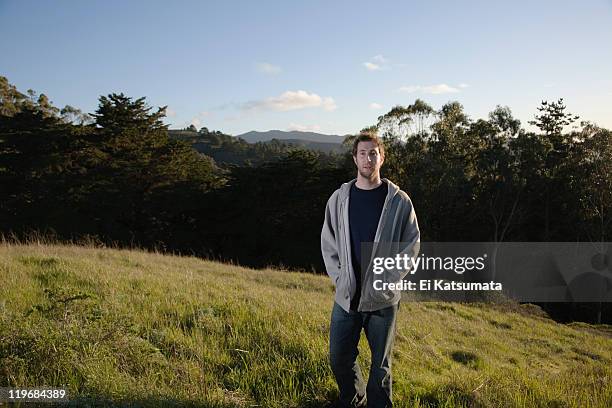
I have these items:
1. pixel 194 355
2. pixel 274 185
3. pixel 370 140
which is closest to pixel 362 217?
pixel 370 140

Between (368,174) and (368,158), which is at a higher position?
(368,158)

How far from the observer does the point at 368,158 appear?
314 centimetres

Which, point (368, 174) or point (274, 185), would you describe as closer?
point (368, 174)

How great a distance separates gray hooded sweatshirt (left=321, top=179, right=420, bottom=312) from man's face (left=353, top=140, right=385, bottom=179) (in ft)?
0.57

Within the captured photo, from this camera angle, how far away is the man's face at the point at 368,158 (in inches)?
124

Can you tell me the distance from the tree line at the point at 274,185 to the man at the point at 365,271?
23198 mm

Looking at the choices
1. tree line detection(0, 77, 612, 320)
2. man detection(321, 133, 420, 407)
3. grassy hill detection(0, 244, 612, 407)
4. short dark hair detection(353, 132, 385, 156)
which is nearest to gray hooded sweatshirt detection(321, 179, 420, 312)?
man detection(321, 133, 420, 407)

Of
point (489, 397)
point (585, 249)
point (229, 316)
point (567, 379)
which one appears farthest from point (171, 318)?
point (585, 249)

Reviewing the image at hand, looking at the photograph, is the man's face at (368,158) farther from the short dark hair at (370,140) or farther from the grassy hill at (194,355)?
the grassy hill at (194,355)

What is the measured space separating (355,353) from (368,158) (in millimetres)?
1502

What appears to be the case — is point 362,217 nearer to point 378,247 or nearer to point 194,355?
point 378,247

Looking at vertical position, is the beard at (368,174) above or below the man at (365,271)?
above

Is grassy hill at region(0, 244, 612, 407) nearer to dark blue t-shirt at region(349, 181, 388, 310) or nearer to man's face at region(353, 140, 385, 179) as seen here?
dark blue t-shirt at region(349, 181, 388, 310)

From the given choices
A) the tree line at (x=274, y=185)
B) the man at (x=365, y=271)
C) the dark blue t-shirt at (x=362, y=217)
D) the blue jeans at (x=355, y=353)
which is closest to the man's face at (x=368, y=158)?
the man at (x=365, y=271)
